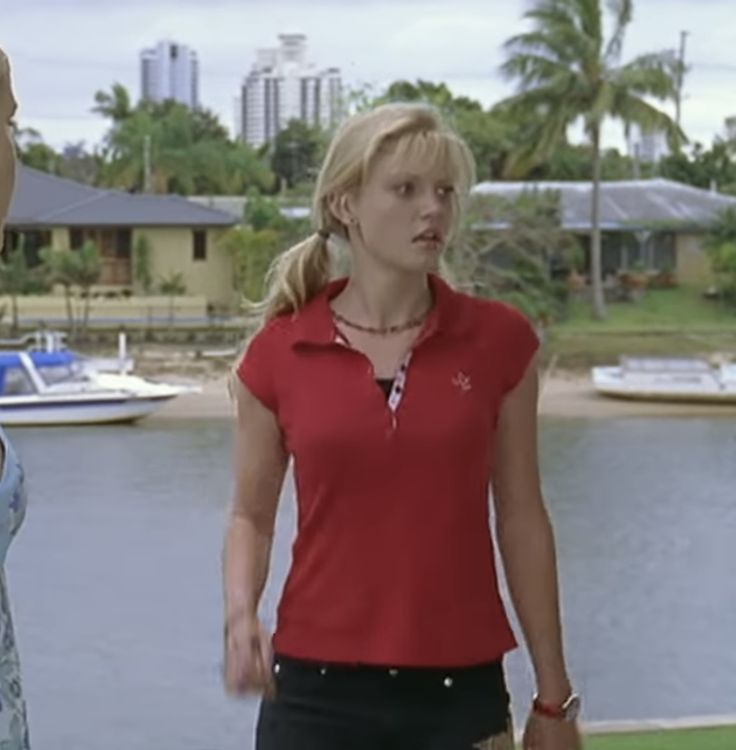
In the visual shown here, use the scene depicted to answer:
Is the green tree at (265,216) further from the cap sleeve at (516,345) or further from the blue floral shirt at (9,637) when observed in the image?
the blue floral shirt at (9,637)

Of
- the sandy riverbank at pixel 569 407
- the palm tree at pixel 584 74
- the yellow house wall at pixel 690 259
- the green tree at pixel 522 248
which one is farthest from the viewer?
the yellow house wall at pixel 690 259

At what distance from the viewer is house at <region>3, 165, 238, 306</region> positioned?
33.4 metres

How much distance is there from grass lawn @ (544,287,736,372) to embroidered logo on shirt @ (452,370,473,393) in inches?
1031

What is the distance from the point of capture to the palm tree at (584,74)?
106ft

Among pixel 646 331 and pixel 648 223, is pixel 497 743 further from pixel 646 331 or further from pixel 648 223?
pixel 648 223

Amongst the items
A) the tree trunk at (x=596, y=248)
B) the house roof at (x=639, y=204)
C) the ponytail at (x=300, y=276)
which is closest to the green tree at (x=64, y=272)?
the house roof at (x=639, y=204)

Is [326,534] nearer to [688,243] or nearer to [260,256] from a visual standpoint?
[260,256]

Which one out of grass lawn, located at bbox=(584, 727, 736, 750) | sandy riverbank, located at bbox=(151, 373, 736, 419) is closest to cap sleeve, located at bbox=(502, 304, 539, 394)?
grass lawn, located at bbox=(584, 727, 736, 750)

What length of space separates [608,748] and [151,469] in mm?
15974

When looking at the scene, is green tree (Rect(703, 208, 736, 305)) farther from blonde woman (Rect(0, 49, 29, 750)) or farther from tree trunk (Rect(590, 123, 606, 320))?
blonde woman (Rect(0, 49, 29, 750))

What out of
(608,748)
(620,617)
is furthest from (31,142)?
(608,748)

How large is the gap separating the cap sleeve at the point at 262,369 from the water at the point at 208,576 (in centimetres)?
66

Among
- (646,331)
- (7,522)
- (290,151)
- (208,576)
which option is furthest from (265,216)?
(7,522)

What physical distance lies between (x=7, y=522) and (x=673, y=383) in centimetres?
2404
